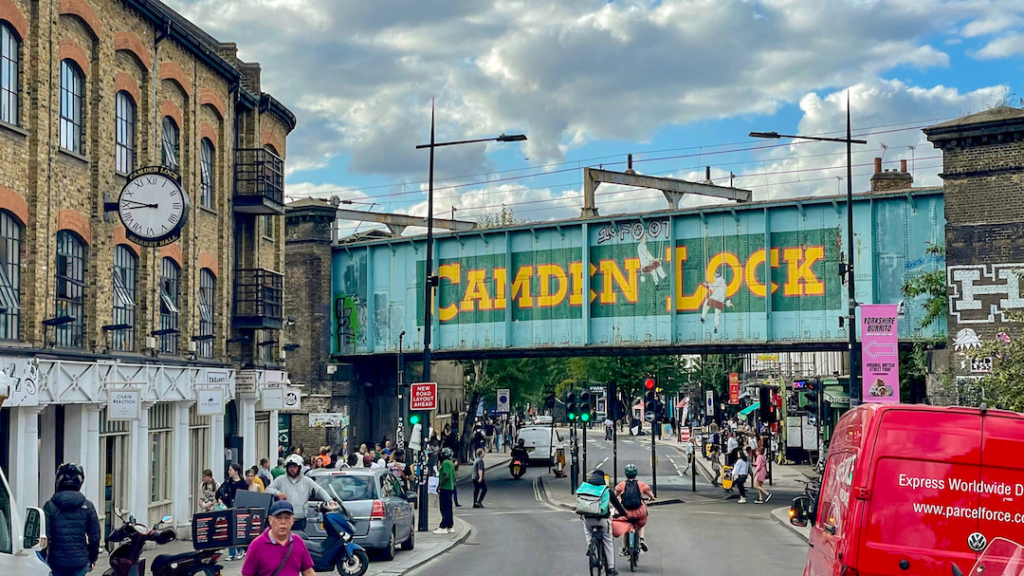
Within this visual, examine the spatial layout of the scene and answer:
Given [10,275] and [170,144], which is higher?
[170,144]

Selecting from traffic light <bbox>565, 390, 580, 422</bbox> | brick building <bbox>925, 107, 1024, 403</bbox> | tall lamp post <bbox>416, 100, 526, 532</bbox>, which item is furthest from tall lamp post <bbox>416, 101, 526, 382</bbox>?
brick building <bbox>925, 107, 1024, 403</bbox>

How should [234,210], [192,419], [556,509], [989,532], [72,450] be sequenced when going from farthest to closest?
[556,509], [234,210], [192,419], [72,450], [989,532]

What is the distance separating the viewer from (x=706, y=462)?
57.6 m

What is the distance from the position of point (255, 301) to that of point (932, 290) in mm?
18396

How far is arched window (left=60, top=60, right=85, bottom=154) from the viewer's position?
2173cm

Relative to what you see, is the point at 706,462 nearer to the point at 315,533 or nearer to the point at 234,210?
the point at 234,210

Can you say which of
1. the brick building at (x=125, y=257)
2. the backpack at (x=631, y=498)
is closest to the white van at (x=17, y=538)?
the brick building at (x=125, y=257)

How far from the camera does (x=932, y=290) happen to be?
107 feet

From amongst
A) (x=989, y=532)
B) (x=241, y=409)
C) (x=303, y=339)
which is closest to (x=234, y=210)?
(x=241, y=409)

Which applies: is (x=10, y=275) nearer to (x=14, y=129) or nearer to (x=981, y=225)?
(x=14, y=129)

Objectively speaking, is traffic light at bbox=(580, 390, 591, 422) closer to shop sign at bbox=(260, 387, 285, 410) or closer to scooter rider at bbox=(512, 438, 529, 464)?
shop sign at bbox=(260, 387, 285, 410)

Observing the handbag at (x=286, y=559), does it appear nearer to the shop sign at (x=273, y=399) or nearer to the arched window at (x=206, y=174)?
the arched window at (x=206, y=174)

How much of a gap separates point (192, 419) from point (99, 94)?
840 centimetres

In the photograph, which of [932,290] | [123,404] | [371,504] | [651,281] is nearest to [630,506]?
[371,504]
